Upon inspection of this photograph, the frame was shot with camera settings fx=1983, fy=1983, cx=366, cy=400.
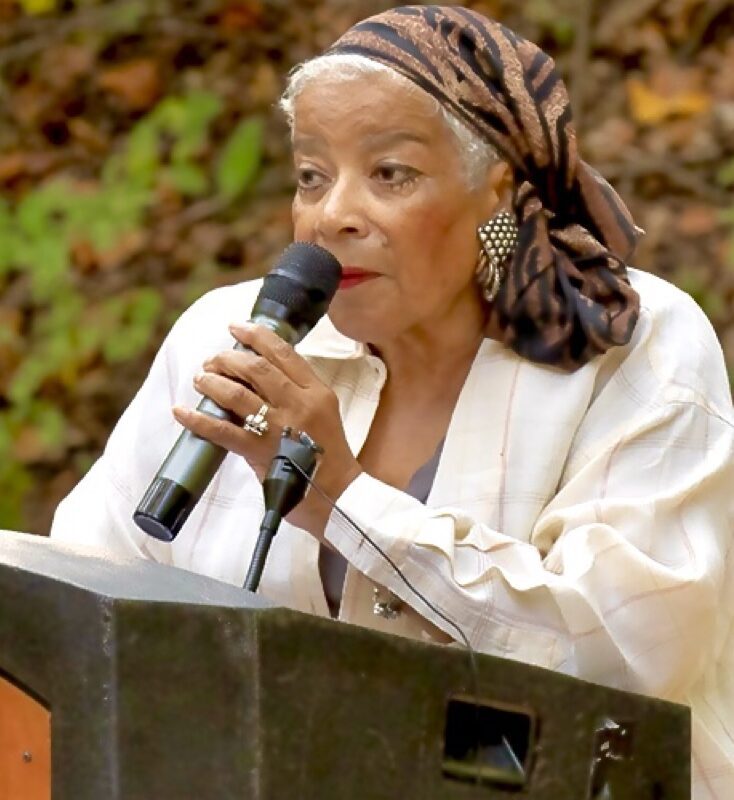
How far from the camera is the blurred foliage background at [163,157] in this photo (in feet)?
16.8

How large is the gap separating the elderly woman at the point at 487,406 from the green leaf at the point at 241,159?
9.24 feet

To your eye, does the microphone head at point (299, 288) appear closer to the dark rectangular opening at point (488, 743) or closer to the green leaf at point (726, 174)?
the dark rectangular opening at point (488, 743)

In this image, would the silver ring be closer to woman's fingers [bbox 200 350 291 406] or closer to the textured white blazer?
woman's fingers [bbox 200 350 291 406]

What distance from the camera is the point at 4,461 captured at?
525 cm

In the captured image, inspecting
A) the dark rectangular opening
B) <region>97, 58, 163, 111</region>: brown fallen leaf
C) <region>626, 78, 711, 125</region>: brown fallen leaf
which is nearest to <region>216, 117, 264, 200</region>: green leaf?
<region>97, 58, 163, 111</region>: brown fallen leaf

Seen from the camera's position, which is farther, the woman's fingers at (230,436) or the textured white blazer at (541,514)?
the textured white blazer at (541,514)

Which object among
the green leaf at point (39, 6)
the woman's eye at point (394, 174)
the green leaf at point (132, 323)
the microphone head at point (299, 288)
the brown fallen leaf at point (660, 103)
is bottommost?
the microphone head at point (299, 288)

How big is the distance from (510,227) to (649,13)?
295 centimetres

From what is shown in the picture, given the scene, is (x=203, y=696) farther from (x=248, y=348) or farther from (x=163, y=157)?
(x=163, y=157)

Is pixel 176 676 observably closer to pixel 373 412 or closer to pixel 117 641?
pixel 117 641

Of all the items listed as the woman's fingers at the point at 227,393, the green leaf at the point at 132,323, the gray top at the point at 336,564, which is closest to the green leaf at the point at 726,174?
the green leaf at the point at 132,323

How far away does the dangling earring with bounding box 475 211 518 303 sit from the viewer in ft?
7.86

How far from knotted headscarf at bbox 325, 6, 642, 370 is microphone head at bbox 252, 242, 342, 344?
348 millimetres

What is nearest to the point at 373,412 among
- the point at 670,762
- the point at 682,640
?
the point at 682,640
